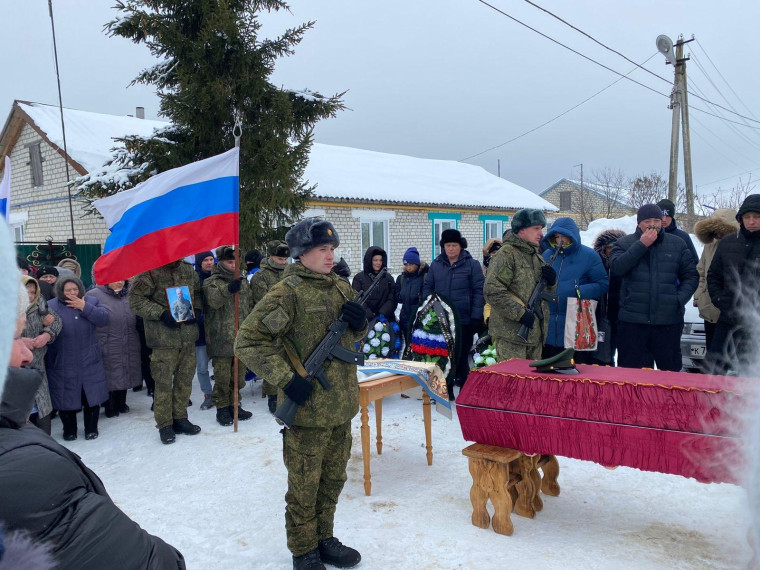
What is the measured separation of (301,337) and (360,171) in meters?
15.5

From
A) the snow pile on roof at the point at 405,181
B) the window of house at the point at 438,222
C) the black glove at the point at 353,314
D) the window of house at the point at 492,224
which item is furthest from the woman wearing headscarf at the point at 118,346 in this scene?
the window of house at the point at 492,224

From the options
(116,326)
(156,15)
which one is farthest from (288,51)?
(116,326)

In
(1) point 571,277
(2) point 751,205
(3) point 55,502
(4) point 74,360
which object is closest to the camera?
(3) point 55,502

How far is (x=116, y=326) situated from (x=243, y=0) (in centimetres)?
516

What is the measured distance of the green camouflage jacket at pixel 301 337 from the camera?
2.98m

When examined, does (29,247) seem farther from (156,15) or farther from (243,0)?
(243,0)

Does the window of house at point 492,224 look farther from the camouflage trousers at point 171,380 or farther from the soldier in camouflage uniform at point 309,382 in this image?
the soldier in camouflage uniform at point 309,382

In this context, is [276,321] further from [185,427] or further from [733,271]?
[733,271]

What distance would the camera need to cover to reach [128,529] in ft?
3.98

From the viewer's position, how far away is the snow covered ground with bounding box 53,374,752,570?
3.21m

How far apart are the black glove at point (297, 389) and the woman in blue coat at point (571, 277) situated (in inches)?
126

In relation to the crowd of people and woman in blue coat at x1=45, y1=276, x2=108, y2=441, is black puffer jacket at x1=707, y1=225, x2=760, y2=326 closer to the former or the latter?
the crowd of people

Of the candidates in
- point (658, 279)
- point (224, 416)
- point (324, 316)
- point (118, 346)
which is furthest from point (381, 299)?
point (324, 316)

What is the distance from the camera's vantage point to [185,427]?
5.56 metres
